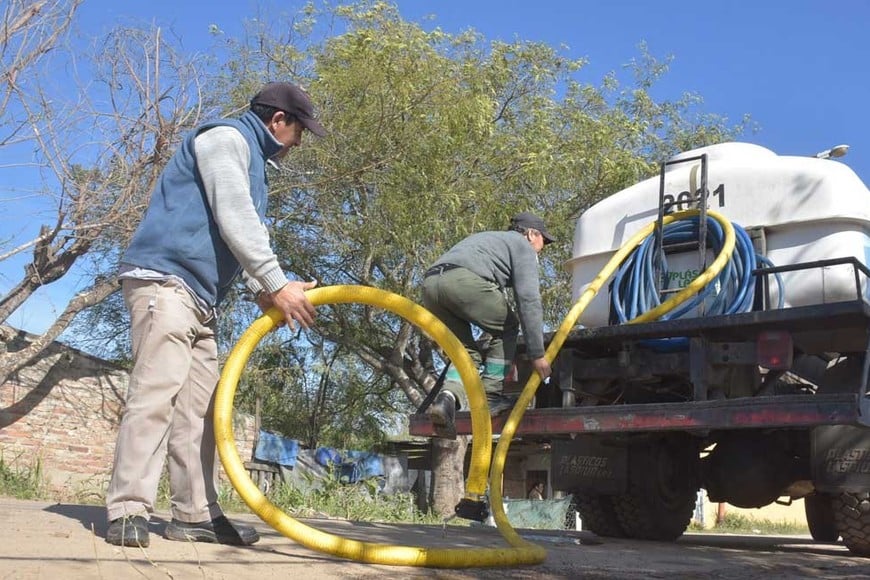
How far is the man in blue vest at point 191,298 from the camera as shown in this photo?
3.51m

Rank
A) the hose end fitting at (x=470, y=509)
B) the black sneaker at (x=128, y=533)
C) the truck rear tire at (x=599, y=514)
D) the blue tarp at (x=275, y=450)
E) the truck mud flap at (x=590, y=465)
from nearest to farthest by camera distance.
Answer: the black sneaker at (x=128, y=533) < the hose end fitting at (x=470, y=509) < the truck mud flap at (x=590, y=465) < the truck rear tire at (x=599, y=514) < the blue tarp at (x=275, y=450)

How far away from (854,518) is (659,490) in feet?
4.51

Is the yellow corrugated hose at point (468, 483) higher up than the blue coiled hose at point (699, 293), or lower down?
lower down

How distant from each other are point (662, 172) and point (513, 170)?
10.5m

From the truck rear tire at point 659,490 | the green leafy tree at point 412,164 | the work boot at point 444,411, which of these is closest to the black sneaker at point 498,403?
the work boot at point 444,411

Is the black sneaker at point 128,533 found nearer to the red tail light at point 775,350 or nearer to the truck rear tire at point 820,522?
the red tail light at point 775,350

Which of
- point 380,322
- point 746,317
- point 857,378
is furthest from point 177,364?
point 380,322

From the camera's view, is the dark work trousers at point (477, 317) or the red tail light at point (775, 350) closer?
the red tail light at point (775, 350)

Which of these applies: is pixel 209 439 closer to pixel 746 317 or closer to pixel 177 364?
pixel 177 364

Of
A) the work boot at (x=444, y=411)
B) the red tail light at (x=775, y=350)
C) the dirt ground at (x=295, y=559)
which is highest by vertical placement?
the red tail light at (x=775, y=350)

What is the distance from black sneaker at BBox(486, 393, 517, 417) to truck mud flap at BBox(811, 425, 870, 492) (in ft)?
5.86

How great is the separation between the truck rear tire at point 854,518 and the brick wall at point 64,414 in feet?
36.9

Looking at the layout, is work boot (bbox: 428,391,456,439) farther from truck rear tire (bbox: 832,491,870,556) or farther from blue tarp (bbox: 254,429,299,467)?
blue tarp (bbox: 254,429,299,467)

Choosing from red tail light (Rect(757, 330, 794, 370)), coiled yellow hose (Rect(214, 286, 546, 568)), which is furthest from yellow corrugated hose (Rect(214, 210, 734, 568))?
red tail light (Rect(757, 330, 794, 370))
